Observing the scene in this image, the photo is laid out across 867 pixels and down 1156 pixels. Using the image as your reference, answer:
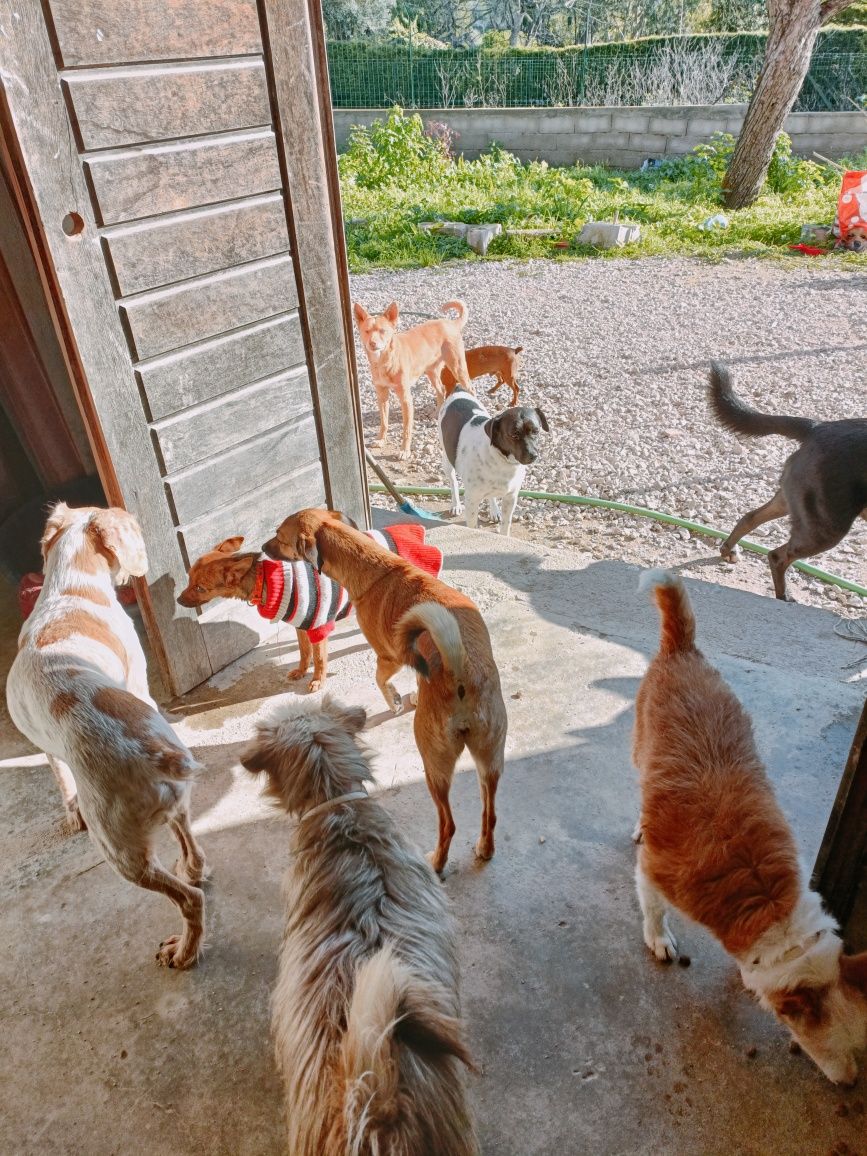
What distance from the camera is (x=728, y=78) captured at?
16281 mm

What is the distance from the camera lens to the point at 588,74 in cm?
1706

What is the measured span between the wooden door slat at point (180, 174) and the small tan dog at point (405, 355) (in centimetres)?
382

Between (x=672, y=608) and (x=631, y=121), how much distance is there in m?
16.3

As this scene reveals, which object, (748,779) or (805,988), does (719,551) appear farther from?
(805,988)

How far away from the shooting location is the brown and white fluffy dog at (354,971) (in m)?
1.41

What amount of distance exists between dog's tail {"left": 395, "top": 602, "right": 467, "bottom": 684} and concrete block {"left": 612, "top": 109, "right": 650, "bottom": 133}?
1651 centimetres

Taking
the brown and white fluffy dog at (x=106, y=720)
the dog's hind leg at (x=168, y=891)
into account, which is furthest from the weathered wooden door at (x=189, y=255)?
the dog's hind leg at (x=168, y=891)

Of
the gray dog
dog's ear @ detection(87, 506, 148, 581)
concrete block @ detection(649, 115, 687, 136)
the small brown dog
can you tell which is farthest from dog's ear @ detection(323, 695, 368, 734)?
concrete block @ detection(649, 115, 687, 136)

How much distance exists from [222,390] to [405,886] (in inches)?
92.8

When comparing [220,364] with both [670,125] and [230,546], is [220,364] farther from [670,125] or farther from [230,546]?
[670,125]

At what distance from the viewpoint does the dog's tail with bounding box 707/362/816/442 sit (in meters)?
4.86

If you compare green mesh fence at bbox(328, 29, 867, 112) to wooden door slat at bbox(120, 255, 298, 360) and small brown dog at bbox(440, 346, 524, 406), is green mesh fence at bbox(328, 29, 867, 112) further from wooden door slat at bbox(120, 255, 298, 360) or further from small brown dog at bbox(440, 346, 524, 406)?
wooden door slat at bbox(120, 255, 298, 360)

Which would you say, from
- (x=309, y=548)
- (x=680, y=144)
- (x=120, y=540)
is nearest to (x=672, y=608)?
(x=309, y=548)

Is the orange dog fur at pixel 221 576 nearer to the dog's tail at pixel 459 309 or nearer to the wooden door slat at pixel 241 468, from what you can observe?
the wooden door slat at pixel 241 468
